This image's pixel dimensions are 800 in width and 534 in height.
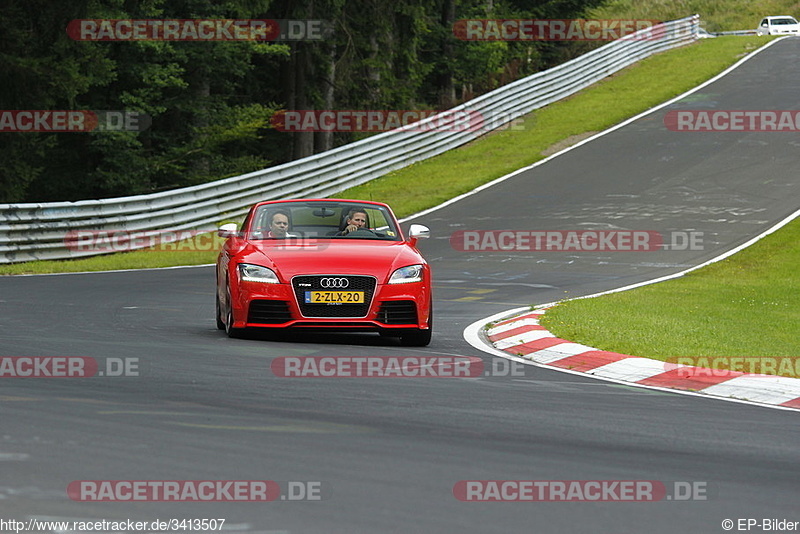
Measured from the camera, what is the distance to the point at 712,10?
8344cm

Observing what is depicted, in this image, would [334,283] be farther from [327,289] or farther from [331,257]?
[331,257]

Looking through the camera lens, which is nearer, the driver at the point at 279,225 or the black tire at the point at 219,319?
the driver at the point at 279,225

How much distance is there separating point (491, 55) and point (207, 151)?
19483mm

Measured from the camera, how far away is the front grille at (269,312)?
11211 millimetres

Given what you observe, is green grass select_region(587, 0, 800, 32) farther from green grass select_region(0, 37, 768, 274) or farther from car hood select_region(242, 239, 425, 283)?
car hood select_region(242, 239, 425, 283)

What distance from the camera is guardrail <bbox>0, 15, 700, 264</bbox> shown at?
2241cm

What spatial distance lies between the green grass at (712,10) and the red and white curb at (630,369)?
224 feet

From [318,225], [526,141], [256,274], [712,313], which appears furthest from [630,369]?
[526,141]

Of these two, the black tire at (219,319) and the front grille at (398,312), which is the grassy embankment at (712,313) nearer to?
the front grille at (398,312)

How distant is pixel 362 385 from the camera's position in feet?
28.7

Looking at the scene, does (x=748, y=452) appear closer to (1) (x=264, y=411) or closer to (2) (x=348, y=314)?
(1) (x=264, y=411)

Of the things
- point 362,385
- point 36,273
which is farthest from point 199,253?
point 362,385

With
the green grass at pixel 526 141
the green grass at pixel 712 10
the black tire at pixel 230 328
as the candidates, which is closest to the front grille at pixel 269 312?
the black tire at pixel 230 328

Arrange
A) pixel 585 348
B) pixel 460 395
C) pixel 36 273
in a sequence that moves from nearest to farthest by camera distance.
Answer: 1. pixel 460 395
2. pixel 585 348
3. pixel 36 273
